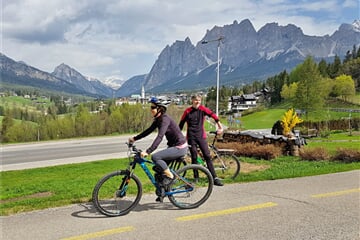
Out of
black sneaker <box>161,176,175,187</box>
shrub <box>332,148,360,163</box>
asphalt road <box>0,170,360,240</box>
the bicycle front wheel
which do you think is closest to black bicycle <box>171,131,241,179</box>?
the bicycle front wheel

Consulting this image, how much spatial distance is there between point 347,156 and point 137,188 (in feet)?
29.5

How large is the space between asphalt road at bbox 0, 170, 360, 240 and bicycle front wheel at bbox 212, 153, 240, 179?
1997mm

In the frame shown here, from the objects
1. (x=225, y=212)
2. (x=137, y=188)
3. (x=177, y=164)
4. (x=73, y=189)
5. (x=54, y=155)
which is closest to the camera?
(x=225, y=212)

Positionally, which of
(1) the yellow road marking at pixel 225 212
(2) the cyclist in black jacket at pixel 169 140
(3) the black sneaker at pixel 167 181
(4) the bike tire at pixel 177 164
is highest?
(2) the cyclist in black jacket at pixel 169 140

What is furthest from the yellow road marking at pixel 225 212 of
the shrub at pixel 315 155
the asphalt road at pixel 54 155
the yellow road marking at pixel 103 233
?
the asphalt road at pixel 54 155

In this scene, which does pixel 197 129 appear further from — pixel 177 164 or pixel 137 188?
pixel 137 188

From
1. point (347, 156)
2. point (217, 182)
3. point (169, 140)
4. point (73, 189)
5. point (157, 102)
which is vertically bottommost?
point (73, 189)

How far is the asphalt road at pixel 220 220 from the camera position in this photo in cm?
508

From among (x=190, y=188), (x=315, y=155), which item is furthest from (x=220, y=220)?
(x=315, y=155)

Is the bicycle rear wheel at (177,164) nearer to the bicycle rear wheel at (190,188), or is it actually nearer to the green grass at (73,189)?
the bicycle rear wheel at (190,188)

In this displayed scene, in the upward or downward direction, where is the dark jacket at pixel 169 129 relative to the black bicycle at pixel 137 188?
upward

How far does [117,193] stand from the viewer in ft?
21.3

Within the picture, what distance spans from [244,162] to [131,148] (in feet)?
25.3

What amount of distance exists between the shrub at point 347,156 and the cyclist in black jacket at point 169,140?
8.04 meters
